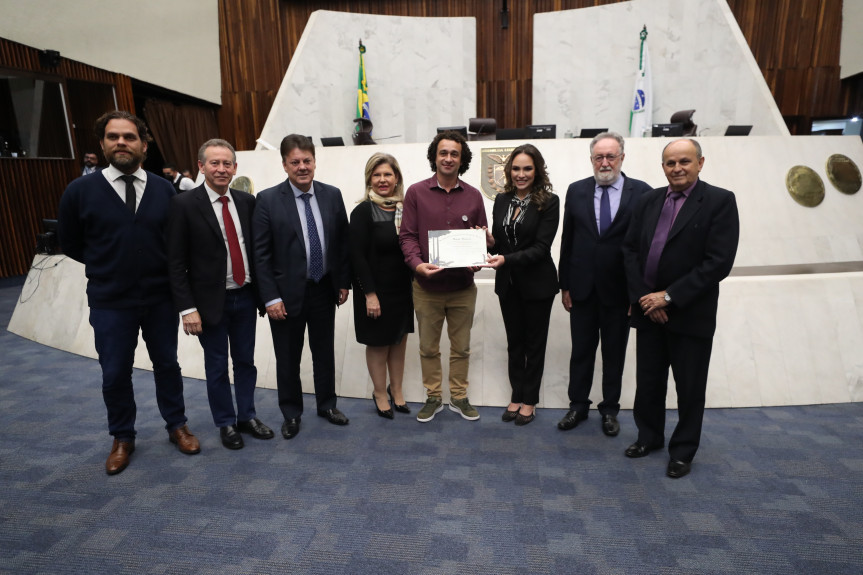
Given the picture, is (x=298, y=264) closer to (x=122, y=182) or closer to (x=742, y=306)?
(x=122, y=182)

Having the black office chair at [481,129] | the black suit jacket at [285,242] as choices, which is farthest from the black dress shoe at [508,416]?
the black office chair at [481,129]

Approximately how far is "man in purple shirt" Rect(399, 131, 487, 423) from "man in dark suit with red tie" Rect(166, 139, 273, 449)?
876 millimetres

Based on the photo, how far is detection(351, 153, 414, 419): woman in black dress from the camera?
8.25 ft

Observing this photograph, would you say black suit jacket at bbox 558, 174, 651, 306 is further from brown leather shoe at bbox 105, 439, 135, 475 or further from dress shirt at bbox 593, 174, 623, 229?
brown leather shoe at bbox 105, 439, 135, 475

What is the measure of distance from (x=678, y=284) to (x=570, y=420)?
3.40ft

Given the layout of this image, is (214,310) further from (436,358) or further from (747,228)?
(747,228)

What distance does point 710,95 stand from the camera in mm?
6957

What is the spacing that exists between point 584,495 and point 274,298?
70.1 inches

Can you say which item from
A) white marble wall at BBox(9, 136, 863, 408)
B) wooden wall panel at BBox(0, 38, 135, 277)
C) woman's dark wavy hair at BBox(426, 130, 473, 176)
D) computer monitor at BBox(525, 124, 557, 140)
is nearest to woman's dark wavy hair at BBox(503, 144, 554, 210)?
woman's dark wavy hair at BBox(426, 130, 473, 176)

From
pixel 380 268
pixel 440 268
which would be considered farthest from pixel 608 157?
pixel 380 268

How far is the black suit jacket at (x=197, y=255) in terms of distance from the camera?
222 cm

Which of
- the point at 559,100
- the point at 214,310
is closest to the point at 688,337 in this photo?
the point at 214,310

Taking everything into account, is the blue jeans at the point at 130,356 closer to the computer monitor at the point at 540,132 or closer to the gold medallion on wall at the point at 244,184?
the gold medallion on wall at the point at 244,184

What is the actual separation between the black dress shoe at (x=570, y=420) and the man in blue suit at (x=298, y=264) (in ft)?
4.20
